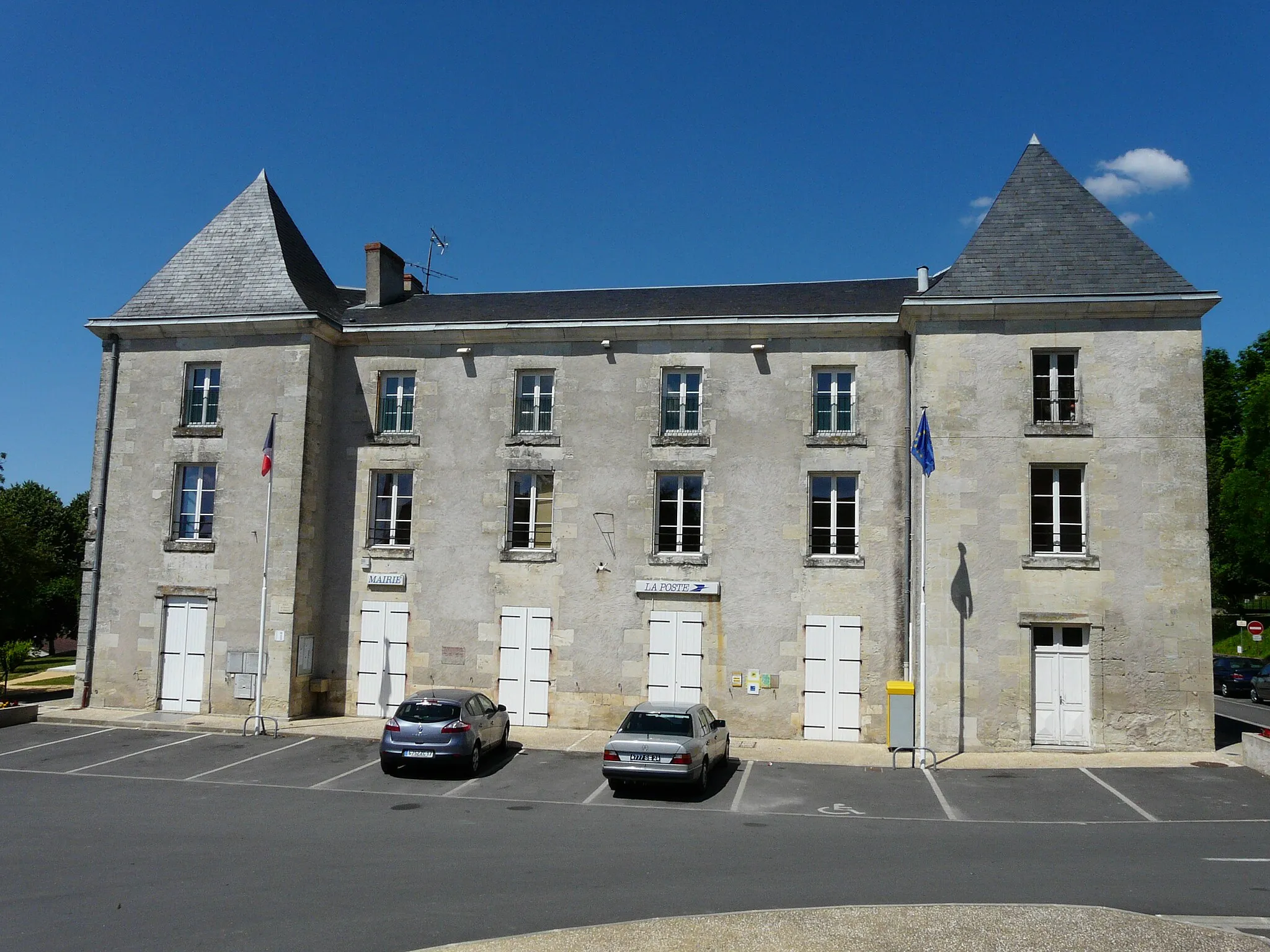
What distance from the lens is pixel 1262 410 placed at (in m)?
43.0

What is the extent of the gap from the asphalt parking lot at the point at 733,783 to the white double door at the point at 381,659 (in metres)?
2.99

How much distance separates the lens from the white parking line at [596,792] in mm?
14531

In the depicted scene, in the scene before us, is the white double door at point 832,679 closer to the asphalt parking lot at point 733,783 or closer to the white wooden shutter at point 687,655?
the white wooden shutter at point 687,655

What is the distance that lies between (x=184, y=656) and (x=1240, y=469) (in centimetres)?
4424

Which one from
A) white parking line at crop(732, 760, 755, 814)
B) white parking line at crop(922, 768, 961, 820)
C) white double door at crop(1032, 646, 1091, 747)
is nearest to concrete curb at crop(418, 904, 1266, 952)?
white parking line at crop(922, 768, 961, 820)

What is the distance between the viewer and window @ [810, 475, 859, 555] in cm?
2072

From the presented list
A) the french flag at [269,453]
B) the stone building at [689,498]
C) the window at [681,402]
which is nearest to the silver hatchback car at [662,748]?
the stone building at [689,498]

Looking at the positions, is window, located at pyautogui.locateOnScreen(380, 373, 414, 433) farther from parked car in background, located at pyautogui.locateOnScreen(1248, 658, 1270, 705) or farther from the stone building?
parked car in background, located at pyautogui.locateOnScreen(1248, 658, 1270, 705)

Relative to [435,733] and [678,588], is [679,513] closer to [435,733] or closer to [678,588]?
[678,588]

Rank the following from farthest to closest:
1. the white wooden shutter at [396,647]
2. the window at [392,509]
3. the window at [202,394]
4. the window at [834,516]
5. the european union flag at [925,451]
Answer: the window at [202,394], the window at [392,509], the white wooden shutter at [396,647], the window at [834,516], the european union flag at [925,451]

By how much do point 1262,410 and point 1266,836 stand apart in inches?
1468

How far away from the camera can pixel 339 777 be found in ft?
52.7

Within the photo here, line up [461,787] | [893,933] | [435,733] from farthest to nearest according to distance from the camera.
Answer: [435,733]
[461,787]
[893,933]

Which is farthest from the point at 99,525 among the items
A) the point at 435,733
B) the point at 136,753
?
the point at 435,733
